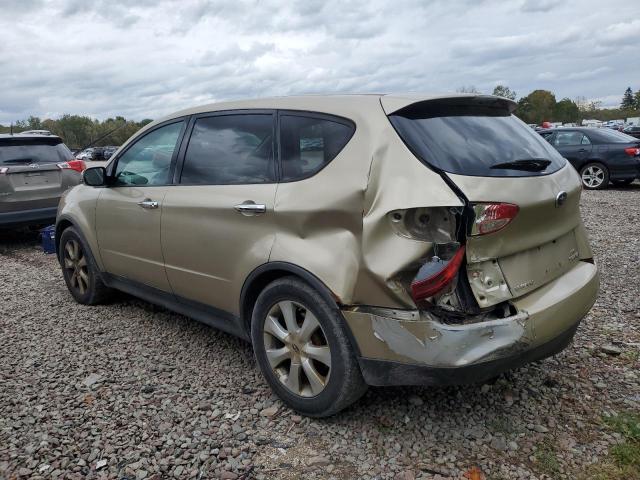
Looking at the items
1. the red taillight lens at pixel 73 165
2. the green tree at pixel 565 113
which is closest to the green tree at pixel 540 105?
the green tree at pixel 565 113

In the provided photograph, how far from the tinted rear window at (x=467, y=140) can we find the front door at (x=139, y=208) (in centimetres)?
184

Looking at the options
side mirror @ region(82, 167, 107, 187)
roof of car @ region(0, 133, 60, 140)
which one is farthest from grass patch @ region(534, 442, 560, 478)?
roof of car @ region(0, 133, 60, 140)

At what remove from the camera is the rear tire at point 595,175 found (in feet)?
41.1

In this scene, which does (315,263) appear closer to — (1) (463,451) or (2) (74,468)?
(1) (463,451)

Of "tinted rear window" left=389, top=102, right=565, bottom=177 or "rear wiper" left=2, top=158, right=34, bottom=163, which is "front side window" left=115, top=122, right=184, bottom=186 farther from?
"rear wiper" left=2, top=158, right=34, bottom=163

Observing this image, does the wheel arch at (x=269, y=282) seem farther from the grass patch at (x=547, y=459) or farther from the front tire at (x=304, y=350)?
the grass patch at (x=547, y=459)

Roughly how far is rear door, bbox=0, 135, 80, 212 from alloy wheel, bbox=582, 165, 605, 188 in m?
11.0

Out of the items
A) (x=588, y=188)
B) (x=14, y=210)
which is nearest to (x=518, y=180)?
(x=14, y=210)

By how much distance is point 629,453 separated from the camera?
2.57 meters

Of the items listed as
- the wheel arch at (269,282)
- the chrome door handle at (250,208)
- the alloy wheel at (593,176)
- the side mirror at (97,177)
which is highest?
the side mirror at (97,177)

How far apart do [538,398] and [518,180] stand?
1337 millimetres

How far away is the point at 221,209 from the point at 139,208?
1.05 meters

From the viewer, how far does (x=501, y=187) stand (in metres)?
2.52

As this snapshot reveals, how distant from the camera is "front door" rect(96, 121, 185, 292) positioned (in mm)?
3855
